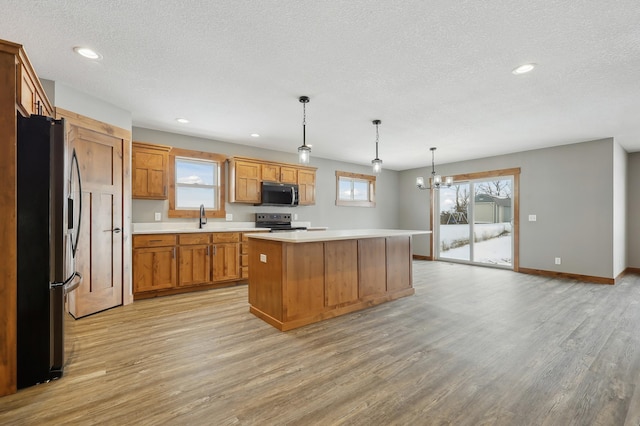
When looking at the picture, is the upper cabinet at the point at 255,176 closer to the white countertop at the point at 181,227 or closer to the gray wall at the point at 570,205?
the white countertop at the point at 181,227

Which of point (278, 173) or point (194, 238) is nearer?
point (194, 238)

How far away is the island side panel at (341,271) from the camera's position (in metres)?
3.31

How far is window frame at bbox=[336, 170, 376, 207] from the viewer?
705 centimetres

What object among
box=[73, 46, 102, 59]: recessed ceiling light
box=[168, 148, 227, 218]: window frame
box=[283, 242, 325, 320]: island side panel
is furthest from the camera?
box=[168, 148, 227, 218]: window frame

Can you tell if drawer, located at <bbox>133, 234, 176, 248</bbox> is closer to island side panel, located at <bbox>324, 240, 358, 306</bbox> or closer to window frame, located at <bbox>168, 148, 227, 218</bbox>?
window frame, located at <bbox>168, 148, 227, 218</bbox>

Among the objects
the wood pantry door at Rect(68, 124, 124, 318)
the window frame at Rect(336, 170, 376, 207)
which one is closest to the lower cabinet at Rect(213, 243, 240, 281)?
the wood pantry door at Rect(68, 124, 124, 318)

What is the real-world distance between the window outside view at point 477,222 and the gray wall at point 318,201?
143 cm

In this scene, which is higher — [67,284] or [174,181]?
[174,181]

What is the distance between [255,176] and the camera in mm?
5355

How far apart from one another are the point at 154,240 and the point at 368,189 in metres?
5.27

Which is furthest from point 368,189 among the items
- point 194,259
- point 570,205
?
point 194,259

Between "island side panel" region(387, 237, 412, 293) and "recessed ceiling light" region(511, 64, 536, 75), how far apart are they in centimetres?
229

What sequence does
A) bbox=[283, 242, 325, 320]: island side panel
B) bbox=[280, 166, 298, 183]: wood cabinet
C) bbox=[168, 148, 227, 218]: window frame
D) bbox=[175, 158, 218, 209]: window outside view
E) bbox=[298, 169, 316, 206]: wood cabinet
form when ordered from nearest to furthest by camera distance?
bbox=[283, 242, 325, 320]: island side panel → bbox=[168, 148, 227, 218]: window frame → bbox=[175, 158, 218, 209]: window outside view → bbox=[280, 166, 298, 183]: wood cabinet → bbox=[298, 169, 316, 206]: wood cabinet

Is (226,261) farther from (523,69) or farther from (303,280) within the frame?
(523,69)
